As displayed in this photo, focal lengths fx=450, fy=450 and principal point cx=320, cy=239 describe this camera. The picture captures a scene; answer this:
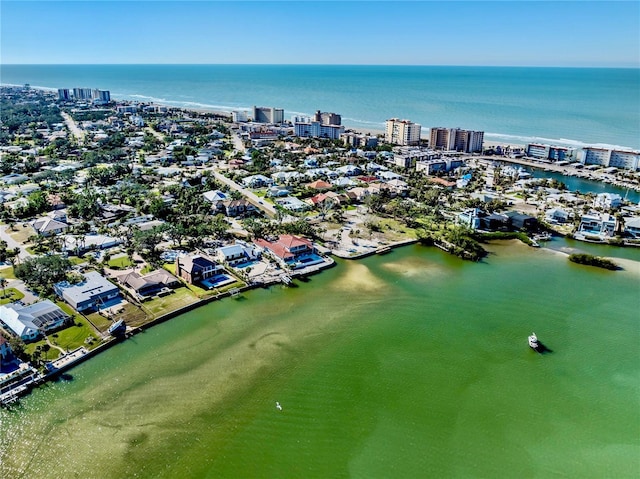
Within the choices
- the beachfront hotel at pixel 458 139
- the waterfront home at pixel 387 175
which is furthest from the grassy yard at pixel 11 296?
the beachfront hotel at pixel 458 139

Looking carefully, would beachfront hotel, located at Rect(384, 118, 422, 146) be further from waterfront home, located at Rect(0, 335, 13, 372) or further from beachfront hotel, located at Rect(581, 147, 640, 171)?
waterfront home, located at Rect(0, 335, 13, 372)

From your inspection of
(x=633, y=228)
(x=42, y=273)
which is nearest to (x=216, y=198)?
(x=42, y=273)

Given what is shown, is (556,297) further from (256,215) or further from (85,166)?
(85,166)

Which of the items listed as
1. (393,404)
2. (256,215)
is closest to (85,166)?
(256,215)

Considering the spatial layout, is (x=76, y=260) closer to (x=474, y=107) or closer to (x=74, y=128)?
(x=74, y=128)

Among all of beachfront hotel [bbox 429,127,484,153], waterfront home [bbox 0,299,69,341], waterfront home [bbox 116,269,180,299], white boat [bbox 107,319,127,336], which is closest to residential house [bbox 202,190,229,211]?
waterfront home [bbox 116,269,180,299]

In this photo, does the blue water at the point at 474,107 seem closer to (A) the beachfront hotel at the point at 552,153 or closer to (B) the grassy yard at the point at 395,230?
(A) the beachfront hotel at the point at 552,153
